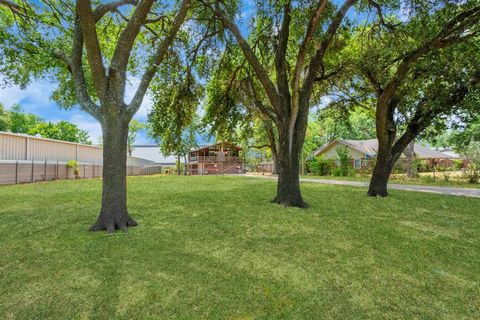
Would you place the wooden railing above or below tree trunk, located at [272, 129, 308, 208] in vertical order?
above

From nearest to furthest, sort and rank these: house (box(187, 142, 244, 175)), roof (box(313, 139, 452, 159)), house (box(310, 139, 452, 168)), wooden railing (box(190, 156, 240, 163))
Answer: house (box(310, 139, 452, 168))
roof (box(313, 139, 452, 159))
house (box(187, 142, 244, 175))
wooden railing (box(190, 156, 240, 163))

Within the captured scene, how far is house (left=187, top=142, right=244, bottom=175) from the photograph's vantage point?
40531mm

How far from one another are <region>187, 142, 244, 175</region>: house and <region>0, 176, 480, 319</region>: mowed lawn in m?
33.8

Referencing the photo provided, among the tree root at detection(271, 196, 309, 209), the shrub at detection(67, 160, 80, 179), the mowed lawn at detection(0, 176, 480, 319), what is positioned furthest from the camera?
the shrub at detection(67, 160, 80, 179)

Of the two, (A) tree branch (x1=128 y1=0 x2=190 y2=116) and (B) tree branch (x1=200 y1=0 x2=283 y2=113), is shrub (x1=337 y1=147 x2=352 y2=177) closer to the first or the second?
(B) tree branch (x1=200 y1=0 x2=283 y2=113)

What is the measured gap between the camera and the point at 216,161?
41.3 metres

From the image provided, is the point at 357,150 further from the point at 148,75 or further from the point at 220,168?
the point at 148,75

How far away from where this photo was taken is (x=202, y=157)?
135 feet

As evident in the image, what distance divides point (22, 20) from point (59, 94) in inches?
82.3

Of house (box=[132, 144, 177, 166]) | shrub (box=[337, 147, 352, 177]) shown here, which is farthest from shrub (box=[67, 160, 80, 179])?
house (box=[132, 144, 177, 166])

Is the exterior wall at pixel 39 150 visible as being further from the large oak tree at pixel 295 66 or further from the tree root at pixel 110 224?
the large oak tree at pixel 295 66

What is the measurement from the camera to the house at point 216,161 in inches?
1596

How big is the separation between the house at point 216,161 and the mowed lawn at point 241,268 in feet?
111

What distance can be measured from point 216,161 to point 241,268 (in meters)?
38.1
